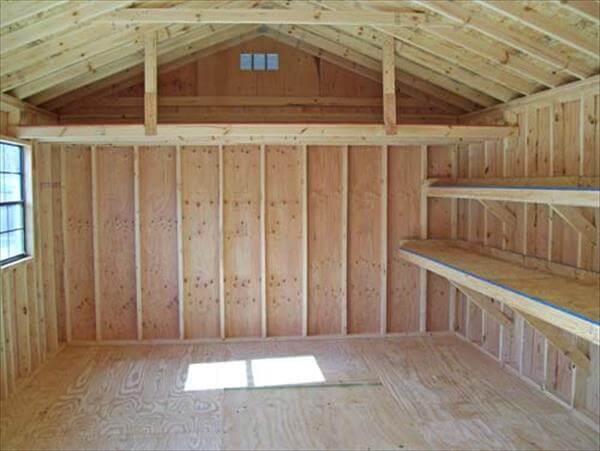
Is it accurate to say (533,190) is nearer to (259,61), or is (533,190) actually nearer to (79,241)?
(259,61)

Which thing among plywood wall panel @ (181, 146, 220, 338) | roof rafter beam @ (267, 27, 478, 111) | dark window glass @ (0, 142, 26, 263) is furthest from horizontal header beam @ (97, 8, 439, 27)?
plywood wall panel @ (181, 146, 220, 338)

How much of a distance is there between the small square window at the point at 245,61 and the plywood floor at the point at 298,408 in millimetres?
3168

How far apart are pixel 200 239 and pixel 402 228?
2327 mm

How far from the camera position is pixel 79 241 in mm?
6289

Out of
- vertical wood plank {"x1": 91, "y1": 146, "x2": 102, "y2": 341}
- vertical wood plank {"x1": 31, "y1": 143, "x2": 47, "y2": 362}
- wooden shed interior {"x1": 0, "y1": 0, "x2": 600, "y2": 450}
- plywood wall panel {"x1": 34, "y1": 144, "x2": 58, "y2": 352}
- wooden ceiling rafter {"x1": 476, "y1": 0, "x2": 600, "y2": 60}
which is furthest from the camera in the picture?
vertical wood plank {"x1": 91, "y1": 146, "x2": 102, "y2": 341}

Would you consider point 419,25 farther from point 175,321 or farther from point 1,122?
point 175,321

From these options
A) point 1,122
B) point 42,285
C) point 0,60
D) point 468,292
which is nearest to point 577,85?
point 468,292

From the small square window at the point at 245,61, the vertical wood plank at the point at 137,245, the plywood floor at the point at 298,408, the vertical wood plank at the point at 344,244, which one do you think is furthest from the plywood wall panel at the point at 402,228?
the vertical wood plank at the point at 137,245

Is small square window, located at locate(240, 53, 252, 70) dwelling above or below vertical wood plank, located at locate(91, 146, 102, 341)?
above

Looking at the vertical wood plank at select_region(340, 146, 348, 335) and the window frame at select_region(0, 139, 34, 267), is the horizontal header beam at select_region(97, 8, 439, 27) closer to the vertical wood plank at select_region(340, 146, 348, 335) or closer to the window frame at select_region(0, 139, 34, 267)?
the window frame at select_region(0, 139, 34, 267)

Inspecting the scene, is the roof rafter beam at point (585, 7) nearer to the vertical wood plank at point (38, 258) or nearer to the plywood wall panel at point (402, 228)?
the plywood wall panel at point (402, 228)

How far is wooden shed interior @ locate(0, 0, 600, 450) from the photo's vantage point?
4.10m

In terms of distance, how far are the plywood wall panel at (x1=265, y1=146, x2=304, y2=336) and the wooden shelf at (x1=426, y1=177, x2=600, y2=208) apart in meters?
1.52

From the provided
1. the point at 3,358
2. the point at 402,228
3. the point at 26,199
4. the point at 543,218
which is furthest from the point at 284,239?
the point at 3,358
